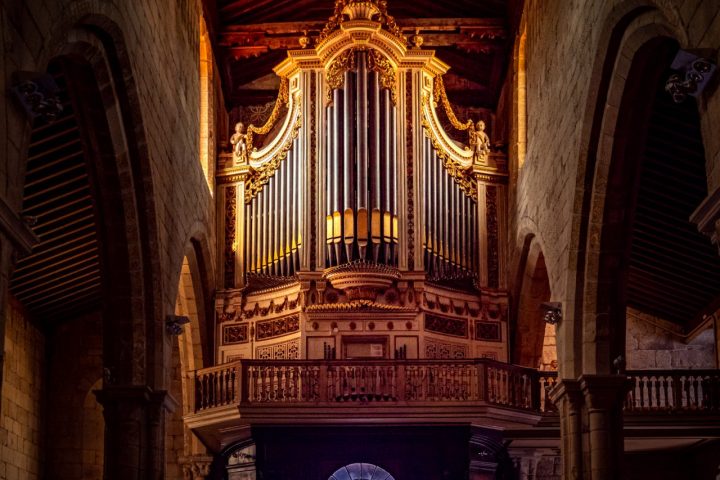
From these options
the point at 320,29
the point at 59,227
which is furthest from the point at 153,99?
the point at 320,29

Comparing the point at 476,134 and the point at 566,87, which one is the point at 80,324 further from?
the point at 566,87

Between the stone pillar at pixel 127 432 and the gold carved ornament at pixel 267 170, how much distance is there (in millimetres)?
6831

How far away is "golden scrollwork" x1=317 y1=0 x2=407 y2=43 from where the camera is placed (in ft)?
74.5

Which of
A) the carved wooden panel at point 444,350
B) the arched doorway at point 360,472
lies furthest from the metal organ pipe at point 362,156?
the arched doorway at point 360,472

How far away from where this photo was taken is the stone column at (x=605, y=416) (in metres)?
16.4

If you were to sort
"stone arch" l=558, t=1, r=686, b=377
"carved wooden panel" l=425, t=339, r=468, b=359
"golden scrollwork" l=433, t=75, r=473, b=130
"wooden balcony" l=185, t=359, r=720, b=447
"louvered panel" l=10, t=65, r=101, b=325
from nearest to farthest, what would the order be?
"stone arch" l=558, t=1, r=686, b=377 → "louvered panel" l=10, t=65, r=101, b=325 → "wooden balcony" l=185, t=359, r=720, b=447 → "carved wooden panel" l=425, t=339, r=468, b=359 → "golden scrollwork" l=433, t=75, r=473, b=130

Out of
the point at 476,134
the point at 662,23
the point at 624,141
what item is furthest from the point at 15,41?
the point at 476,134

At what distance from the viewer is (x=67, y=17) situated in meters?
12.0

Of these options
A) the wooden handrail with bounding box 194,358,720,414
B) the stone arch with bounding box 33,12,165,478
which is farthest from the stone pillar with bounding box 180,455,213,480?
the stone arch with bounding box 33,12,165,478

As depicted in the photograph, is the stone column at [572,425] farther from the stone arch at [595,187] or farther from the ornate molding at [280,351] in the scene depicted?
the ornate molding at [280,351]

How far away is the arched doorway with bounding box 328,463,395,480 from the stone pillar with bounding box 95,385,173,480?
195 inches

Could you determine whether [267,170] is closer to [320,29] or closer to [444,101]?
[320,29]

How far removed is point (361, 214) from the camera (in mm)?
21828

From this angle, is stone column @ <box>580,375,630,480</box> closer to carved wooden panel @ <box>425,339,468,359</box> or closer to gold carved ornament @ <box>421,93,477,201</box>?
carved wooden panel @ <box>425,339,468,359</box>
